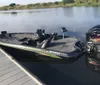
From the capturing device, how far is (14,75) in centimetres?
629

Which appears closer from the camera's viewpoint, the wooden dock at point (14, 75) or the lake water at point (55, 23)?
the wooden dock at point (14, 75)

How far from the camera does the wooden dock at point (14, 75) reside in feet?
18.9

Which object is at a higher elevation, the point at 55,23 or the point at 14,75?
the point at 14,75

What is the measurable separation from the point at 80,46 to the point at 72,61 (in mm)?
841

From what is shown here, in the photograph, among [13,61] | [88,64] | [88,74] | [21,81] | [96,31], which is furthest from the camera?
[96,31]

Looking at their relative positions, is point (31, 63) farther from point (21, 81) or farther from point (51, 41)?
point (21, 81)

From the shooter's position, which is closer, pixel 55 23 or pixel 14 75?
pixel 14 75

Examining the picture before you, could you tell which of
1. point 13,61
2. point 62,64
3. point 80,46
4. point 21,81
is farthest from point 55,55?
point 21,81

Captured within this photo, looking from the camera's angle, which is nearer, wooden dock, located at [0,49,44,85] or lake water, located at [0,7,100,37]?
wooden dock, located at [0,49,44,85]

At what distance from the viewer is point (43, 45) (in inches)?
401

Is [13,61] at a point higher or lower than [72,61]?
higher

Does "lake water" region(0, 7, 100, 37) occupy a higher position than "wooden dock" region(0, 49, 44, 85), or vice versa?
"wooden dock" region(0, 49, 44, 85)

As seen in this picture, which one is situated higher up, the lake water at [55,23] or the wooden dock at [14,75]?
the wooden dock at [14,75]

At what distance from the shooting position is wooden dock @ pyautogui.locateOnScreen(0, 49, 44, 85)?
576cm
